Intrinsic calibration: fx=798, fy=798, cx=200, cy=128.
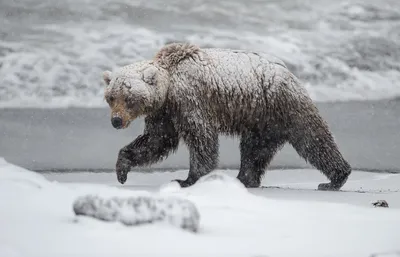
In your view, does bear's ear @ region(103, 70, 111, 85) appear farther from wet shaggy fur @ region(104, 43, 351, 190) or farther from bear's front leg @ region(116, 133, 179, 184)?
bear's front leg @ region(116, 133, 179, 184)

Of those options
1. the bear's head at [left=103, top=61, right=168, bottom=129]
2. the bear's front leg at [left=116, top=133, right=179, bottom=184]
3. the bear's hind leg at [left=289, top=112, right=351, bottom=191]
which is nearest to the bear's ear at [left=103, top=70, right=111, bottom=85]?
the bear's head at [left=103, top=61, right=168, bottom=129]

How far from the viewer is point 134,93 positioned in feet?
26.8

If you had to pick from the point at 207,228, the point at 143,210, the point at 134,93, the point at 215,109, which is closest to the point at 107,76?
the point at 134,93

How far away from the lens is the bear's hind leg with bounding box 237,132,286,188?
898 cm

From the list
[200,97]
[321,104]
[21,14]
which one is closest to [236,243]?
[200,97]

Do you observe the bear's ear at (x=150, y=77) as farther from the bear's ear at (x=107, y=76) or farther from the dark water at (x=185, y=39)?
the dark water at (x=185, y=39)

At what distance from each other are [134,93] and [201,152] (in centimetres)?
93

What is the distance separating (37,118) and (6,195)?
400 inches

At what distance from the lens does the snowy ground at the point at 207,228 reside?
4562mm

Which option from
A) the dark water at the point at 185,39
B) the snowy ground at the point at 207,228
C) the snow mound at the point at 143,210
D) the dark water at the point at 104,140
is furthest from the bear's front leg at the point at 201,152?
the dark water at the point at 185,39

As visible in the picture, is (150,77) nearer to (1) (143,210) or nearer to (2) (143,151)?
(2) (143,151)

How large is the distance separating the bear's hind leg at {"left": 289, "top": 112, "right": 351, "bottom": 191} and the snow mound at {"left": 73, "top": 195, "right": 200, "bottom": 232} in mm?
4237

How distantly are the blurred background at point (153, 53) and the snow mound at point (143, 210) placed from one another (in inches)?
292

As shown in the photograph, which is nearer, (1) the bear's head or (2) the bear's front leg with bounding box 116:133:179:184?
(1) the bear's head
